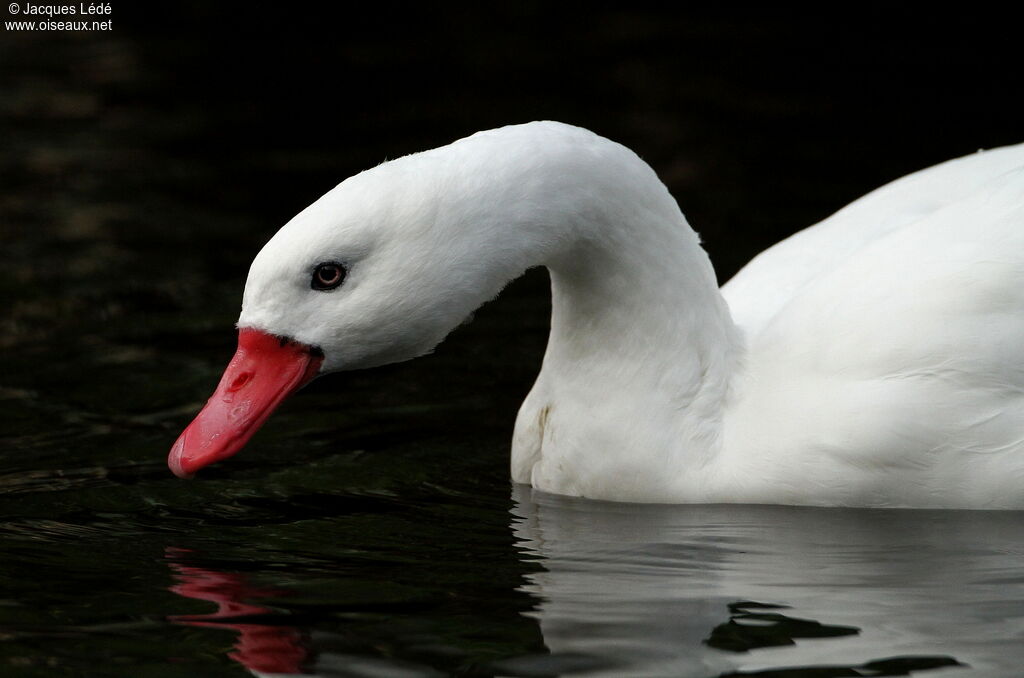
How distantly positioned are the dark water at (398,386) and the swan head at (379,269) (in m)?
0.59

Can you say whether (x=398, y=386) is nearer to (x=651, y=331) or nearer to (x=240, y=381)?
(x=651, y=331)

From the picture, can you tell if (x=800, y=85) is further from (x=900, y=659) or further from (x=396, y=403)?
(x=900, y=659)

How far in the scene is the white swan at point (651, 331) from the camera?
5391 mm

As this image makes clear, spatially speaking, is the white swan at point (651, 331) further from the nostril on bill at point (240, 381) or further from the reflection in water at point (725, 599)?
the reflection in water at point (725, 599)

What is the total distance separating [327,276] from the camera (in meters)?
5.34

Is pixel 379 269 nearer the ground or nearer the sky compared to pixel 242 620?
nearer the sky

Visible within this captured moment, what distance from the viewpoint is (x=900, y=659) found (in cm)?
468

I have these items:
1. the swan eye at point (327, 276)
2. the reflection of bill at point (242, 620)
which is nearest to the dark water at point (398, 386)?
the reflection of bill at point (242, 620)

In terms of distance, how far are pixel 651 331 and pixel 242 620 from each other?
1890mm

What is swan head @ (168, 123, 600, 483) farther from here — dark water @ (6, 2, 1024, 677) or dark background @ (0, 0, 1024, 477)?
dark background @ (0, 0, 1024, 477)

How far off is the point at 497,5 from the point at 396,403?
8685 mm

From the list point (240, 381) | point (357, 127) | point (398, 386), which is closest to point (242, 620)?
point (240, 381)

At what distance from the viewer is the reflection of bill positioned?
4734 millimetres

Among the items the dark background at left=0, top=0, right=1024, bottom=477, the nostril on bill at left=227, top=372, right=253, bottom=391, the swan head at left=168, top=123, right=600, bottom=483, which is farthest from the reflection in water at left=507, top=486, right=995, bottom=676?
the dark background at left=0, top=0, right=1024, bottom=477
